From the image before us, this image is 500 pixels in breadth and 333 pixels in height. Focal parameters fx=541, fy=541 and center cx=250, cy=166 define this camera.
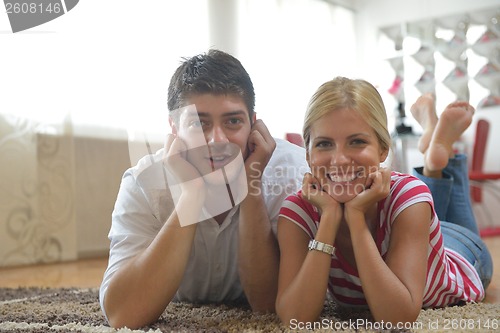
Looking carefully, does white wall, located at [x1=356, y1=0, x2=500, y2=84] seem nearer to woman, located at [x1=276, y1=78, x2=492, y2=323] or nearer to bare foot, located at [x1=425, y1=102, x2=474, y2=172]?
bare foot, located at [x1=425, y1=102, x2=474, y2=172]

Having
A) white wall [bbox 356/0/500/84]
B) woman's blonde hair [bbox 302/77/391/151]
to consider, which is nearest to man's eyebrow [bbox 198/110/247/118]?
woman's blonde hair [bbox 302/77/391/151]

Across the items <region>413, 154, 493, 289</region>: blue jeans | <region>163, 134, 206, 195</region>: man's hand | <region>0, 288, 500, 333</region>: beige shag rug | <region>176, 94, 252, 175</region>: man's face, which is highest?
<region>176, 94, 252, 175</region>: man's face

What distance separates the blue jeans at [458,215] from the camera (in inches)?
57.7

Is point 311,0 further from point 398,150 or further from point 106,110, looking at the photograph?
point 106,110

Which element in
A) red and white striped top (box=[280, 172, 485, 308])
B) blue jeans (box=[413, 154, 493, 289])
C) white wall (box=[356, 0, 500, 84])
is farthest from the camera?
white wall (box=[356, 0, 500, 84])

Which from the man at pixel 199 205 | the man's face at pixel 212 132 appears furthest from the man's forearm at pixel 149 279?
the man's face at pixel 212 132

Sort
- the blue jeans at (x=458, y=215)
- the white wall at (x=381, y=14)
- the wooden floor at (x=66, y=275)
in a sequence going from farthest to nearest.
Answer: the white wall at (x=381, y=14) → the wooden floor at (x=66, y=275) → the blue jeans at (x=458, y=215)

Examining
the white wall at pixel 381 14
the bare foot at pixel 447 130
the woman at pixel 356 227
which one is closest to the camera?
the woman at pixel 356 227

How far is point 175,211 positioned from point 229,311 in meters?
0.29

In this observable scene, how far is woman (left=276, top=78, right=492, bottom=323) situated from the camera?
95 cm

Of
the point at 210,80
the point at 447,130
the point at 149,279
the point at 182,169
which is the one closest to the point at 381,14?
the point at 447,130

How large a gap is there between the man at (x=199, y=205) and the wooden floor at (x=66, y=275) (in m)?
0.73

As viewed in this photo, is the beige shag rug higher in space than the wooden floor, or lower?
higher

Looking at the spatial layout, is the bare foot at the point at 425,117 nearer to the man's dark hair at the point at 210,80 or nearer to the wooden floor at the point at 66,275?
the wooden floor at the point at 66,275
